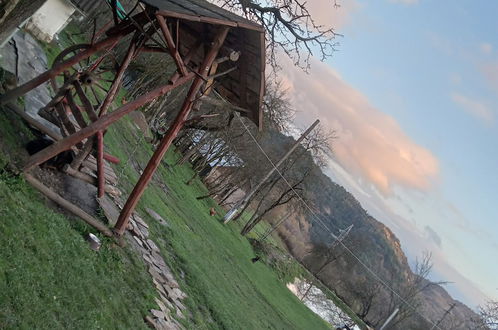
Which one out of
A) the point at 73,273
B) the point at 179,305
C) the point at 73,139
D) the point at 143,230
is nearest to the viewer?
the point at 73,273

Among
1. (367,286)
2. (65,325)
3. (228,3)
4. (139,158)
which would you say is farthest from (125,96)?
(367,286)

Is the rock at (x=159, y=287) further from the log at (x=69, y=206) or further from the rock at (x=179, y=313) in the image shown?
the log at (x=69, y=206)

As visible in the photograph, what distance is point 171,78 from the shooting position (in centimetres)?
888

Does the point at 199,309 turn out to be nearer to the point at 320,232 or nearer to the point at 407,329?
the point at 407,329

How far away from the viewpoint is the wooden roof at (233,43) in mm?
8180

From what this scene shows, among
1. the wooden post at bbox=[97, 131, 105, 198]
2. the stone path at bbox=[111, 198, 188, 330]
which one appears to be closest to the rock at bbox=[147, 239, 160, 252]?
the stone path at bbox=[111, 198, 188, 330]

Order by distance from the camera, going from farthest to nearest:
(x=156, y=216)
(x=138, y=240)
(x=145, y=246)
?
(x=156, y=216)
(x=145, y=246)
(x=138, y=240)

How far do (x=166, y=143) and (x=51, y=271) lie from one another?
3.60m

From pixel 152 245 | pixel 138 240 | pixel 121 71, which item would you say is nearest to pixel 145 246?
pixel 138 240

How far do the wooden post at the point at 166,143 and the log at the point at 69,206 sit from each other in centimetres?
37

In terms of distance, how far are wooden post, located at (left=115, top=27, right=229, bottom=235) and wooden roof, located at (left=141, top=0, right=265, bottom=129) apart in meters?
0.44

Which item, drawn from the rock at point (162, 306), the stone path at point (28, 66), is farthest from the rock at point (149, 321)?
the stone path at point (28, 66)

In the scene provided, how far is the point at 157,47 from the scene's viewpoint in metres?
9.47

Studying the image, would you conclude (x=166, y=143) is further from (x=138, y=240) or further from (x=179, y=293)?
(x=179, y=293)
